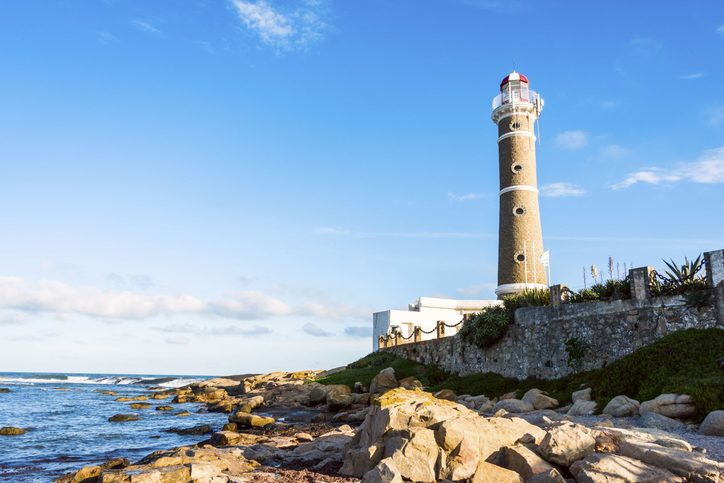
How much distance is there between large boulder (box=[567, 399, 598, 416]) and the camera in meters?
16.5

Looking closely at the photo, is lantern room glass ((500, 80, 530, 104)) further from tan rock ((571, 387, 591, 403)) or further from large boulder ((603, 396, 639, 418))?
large boulder ((603, 396, 639, 418))

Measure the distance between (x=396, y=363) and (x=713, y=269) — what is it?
2001 centimetres

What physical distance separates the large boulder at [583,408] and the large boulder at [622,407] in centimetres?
73

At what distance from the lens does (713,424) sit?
1227cm

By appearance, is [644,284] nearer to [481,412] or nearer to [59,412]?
[481,412]

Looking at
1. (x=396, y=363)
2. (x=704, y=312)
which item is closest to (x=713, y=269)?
(x=704, y=312)

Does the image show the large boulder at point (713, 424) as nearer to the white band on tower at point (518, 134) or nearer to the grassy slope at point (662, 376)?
the grassy slope at point (662, 376)

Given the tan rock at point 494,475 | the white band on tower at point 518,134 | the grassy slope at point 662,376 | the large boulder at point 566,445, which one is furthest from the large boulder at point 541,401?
the white band on tower at point 518,134

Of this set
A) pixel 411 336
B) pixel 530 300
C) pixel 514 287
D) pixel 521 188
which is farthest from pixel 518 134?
pixel 530 300

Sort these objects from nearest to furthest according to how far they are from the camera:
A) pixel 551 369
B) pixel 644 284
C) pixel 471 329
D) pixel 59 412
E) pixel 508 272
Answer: pixel 644 284, pixel 551 369, pixel 471 329, pixel 59 412, pixel 508 272

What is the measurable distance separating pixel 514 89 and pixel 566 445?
36.3 meters

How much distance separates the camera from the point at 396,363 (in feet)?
114

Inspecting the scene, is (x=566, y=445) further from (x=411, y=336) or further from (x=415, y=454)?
(x=411, y=336)

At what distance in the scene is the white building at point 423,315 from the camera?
44.4m
